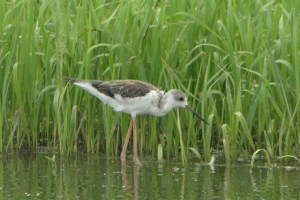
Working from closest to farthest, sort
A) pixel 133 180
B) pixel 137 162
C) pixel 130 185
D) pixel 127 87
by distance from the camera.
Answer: pixel 130 185
pixel 133 180
pixel 137 162
pixel 127 87

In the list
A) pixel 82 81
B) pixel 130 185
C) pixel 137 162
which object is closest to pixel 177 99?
pixel 137 162

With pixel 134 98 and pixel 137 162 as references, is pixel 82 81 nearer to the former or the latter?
pixel 134 98

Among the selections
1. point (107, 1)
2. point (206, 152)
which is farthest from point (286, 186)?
point (107, 1)

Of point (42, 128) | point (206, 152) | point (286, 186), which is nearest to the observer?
point (286, 186)

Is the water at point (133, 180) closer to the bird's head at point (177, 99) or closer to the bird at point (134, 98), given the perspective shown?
the bird at point (134, 98)

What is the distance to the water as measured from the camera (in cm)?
948

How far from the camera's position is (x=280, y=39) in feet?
36.2

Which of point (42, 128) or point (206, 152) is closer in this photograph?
point (206, 152)

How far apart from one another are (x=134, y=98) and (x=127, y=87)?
7.4 inches

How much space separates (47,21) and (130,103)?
1652 millimetres

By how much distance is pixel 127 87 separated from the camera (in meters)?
11.2

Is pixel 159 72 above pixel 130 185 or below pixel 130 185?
above

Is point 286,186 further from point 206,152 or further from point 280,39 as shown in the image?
point 280,39

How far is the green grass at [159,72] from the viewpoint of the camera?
11.0 meters
